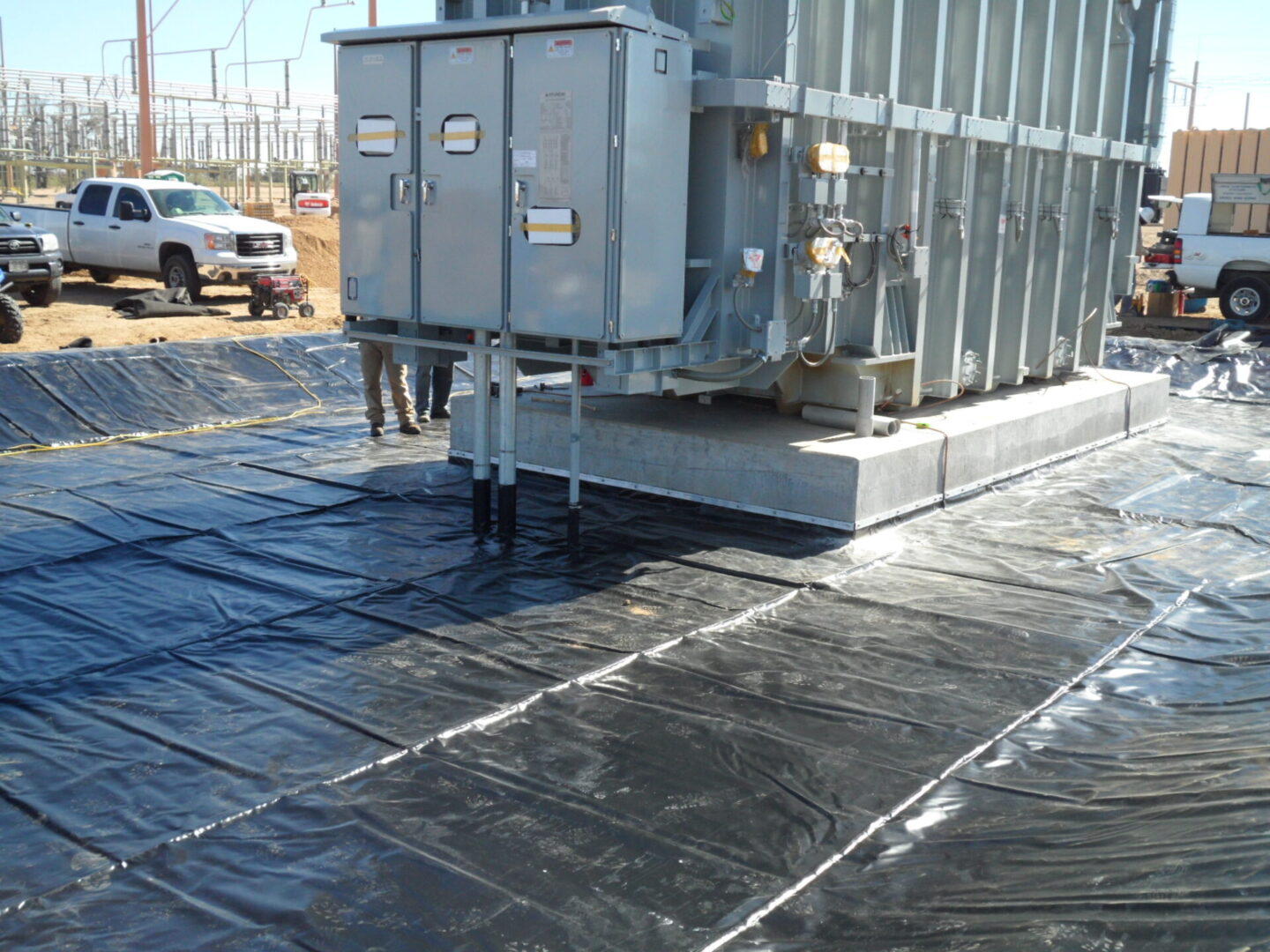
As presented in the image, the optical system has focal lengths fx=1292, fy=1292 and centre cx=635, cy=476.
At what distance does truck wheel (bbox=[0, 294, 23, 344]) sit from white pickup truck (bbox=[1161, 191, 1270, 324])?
62.0 feet

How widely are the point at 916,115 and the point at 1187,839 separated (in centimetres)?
628

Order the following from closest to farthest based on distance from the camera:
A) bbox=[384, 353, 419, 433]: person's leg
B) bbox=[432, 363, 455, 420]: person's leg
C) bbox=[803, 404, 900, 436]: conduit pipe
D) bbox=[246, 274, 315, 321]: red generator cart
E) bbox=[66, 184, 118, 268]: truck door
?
bbox=[803, 404, 900, 436]: conduit pipe < bbox=[384, 353, 419, 433]: person's leg < bbox=[432, 363, 455, 420]: person's leg < bbox=[246, 274, 315, 321]: red generator cart < bbox=[66, 184, 118, 268]: truck door

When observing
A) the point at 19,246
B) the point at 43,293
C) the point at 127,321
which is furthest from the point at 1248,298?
the point at 19,246

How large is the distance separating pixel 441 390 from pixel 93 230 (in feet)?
46.2

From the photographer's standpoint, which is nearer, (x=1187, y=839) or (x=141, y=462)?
(x=1187, y=839)

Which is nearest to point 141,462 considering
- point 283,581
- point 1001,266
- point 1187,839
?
point 283,581

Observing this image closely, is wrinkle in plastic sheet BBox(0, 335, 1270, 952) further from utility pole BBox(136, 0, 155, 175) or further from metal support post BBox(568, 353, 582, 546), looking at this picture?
utility pole BBox(136, 0, 155, 175)

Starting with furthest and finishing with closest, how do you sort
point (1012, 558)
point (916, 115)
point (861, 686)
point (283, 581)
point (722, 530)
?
point (916, 115) → point (722, 530) → point (1012, 558) → point (283, 581) → point (861, 686)

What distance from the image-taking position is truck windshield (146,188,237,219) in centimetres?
2281

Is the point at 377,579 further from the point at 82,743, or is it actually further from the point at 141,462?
the point at 141,462

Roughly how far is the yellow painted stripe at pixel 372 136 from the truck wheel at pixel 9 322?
10.0m

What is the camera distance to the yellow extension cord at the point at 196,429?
35.0 feet

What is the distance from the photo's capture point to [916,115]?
29.8 feet

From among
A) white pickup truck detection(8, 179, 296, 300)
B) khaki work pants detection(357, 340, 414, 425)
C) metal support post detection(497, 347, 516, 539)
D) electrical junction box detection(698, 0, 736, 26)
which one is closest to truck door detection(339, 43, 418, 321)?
metal support post detection(497, 347, 516, 539)
